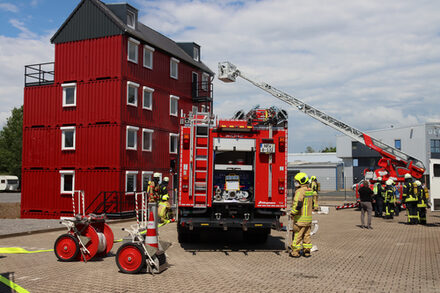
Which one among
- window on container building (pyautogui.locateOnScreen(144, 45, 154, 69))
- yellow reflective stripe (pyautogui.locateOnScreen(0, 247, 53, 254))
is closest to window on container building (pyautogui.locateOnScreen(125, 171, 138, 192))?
window on container building (pyautogui.locateOnScreen(144, 45, 154, 69))

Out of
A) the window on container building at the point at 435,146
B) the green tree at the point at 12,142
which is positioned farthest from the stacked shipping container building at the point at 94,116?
the window on container building at the point at 435,146

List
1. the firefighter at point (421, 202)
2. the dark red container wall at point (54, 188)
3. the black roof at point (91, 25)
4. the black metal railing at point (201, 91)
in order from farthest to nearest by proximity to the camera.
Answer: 1. the black metal railing at point (201, 91)
2. the black roof at point (91, 25)
3. the dark red container wall at point (54, 188)
4. the firefighter at point (421, 202)

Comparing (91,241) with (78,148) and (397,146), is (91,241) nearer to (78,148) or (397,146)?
(78,148)

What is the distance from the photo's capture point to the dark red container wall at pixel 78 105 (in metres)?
23.2

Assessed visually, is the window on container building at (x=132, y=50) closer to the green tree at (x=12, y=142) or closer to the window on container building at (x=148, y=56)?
the window on container building at (x=148, y=56)

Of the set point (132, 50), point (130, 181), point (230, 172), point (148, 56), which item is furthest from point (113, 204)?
point (230, 172)

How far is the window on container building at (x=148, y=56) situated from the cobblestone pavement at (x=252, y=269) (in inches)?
573

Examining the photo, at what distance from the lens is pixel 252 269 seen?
28.5 feet

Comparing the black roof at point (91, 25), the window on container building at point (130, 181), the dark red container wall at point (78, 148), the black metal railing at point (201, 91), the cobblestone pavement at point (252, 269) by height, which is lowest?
the cobblestone pavement at point (252, 269)

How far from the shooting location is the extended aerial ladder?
84.3 ft

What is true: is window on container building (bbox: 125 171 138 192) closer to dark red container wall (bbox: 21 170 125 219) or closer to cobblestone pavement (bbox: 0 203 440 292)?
dark red container wall (bbox: 21 170 125 219)

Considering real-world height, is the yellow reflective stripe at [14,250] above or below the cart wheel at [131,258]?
below

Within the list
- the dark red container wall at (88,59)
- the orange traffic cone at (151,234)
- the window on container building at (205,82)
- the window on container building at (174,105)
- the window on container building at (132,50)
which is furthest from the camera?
the window on container building at (205,82)

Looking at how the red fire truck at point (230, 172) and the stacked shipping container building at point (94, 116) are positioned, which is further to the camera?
the stacked shipping container building at point (94, 116)
